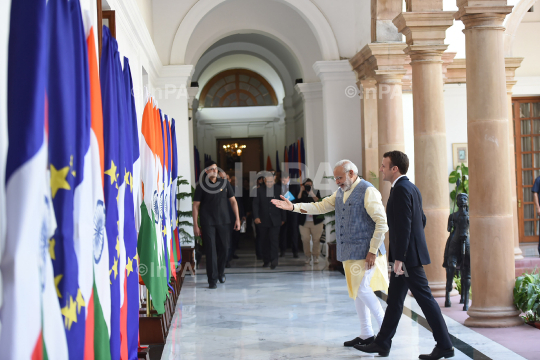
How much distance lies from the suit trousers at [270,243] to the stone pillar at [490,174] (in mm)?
5336

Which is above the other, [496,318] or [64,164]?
[64,164]

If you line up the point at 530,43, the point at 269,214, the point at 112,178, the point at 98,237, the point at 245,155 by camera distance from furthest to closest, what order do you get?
the point at 245,155
the point at 530,43
the point at 269,214
the point at 112,178
the point at 98,237

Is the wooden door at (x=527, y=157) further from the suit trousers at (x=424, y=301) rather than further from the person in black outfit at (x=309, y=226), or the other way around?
the suit trousers at (x=424, y=301)

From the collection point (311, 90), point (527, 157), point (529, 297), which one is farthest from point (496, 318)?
point (527, 157)

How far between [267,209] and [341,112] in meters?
2.74

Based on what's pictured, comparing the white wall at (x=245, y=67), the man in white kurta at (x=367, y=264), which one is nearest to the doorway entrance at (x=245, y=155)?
the white wall at (x=245, y=67)

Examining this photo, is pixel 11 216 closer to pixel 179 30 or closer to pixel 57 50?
pixel 57 50

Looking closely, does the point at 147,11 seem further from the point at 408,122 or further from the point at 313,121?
the point at 408,122

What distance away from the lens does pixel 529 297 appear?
18.7ft

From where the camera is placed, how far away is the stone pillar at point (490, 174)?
19.3 ft

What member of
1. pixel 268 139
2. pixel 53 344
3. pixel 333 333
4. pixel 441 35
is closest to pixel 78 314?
pixel 53 344

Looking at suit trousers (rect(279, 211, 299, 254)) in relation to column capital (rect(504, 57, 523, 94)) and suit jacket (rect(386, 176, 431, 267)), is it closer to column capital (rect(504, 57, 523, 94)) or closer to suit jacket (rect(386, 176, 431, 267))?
column capital (rect(504, 57, 523, 94))

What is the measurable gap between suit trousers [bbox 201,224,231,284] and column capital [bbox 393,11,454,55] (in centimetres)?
403

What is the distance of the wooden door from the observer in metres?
14.3
